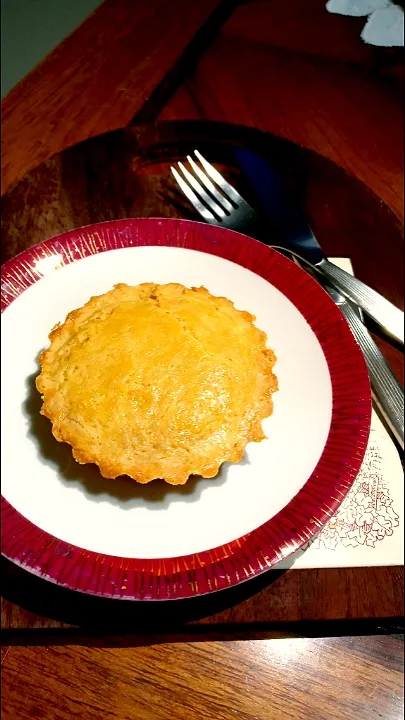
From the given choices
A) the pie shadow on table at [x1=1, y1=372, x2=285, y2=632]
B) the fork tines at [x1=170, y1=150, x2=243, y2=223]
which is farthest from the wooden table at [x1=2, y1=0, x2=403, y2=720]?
the fork tines at [x1=170, y1=150, x2=243, y2=223]

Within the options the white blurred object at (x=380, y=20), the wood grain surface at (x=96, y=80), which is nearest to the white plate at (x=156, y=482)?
the wood grain surface at (x=96, y=80)

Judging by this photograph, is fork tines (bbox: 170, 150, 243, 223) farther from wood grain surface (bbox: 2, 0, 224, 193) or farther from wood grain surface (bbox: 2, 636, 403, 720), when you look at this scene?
wood grain surface (bbox: 2, 636, 403, 720)

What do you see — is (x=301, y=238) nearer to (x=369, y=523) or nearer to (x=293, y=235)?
(x=293, y=235)

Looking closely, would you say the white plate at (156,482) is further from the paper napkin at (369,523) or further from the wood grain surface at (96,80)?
the wood grain surface at (96,80)

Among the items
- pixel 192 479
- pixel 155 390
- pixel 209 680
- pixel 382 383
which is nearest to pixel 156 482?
pixel 192 479

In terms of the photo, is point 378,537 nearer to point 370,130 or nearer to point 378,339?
point 378,339

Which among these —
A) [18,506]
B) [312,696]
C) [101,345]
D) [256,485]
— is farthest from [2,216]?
[312,696]
